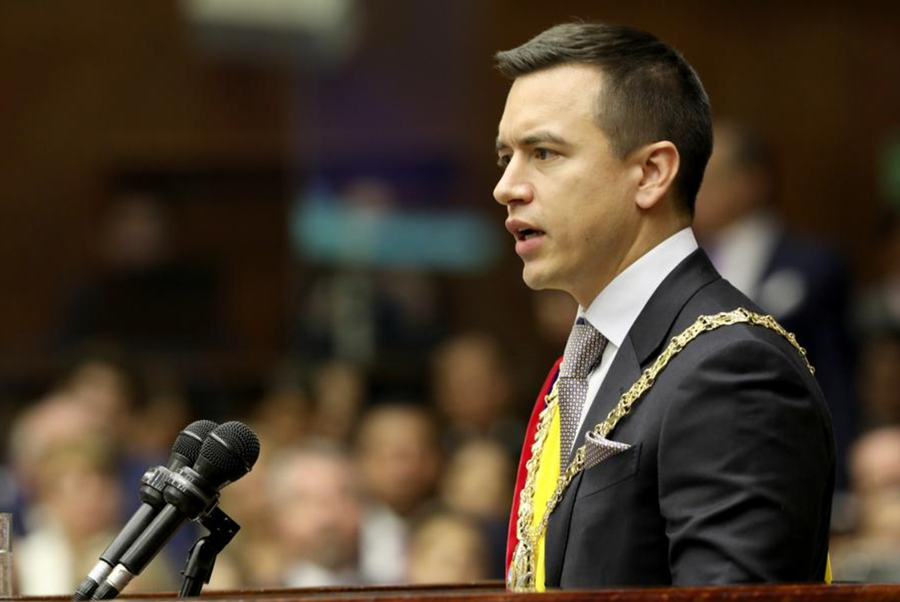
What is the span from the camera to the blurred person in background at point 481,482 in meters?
5.48

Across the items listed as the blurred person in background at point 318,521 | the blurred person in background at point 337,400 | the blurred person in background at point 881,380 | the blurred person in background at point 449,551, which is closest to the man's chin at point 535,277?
the blurred person in background at point 449,551

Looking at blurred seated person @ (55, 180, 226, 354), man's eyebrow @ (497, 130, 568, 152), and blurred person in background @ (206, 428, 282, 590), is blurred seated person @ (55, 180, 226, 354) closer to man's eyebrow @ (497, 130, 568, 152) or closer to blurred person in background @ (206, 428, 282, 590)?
blurred person in background @ (206, 428, 282, 590)

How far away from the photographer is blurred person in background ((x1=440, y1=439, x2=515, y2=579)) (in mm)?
5480

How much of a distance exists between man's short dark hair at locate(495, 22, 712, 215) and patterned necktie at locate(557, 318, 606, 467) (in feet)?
0.65

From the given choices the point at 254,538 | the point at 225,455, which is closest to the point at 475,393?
the point at 254,538

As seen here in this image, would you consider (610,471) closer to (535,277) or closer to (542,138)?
(535,277)

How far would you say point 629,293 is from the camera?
2.15 meters

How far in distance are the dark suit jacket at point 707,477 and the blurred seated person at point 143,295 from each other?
6.21 m

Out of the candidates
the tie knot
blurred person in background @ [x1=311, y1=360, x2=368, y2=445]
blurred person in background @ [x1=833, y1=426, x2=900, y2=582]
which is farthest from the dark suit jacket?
blurred person in background @ [x1=311, y1=360, x2=368, y2=445]

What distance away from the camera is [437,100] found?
8.93 metres

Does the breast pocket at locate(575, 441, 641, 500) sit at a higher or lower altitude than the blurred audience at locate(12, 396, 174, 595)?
lower

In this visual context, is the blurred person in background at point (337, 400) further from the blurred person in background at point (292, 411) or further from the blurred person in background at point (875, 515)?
the blurred person in background at point (875, 515)

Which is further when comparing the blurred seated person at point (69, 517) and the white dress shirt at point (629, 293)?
the blurred seated person at point (69, 517)

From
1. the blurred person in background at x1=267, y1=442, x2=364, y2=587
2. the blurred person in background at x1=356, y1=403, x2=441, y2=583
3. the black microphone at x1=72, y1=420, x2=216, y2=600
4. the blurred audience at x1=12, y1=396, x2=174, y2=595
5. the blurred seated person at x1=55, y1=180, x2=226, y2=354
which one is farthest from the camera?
the blurred seated person at x1=55, y1=180, x2=226, y2=354
